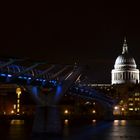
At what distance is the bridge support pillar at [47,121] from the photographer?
7544 cm

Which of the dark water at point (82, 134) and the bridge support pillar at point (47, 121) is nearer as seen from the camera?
the dark water at point (82, 134)

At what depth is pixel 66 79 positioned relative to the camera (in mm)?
84938

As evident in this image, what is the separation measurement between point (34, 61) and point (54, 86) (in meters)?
4.96

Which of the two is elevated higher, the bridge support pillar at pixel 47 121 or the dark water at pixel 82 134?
the bridge support pillar at pixel 47 121

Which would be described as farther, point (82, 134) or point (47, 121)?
point (82, 134)

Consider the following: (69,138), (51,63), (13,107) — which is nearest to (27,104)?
(13,107)

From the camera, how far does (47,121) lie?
75438mm

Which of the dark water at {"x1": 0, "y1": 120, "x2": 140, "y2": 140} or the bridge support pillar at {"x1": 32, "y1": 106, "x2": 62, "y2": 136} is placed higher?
the bridge support pillar at {"x1": 32, "y1": 106, "x2": 62, "y2": 136}

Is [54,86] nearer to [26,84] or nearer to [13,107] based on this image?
[26,84]

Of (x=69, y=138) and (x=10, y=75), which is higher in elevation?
(x=10, y=75)

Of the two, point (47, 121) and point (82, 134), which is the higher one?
point (47, 121)

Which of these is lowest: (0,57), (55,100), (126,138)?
(126,138)

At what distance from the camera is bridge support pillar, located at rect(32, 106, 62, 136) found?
75438 millimetres

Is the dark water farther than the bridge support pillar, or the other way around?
the bridge support pillar
